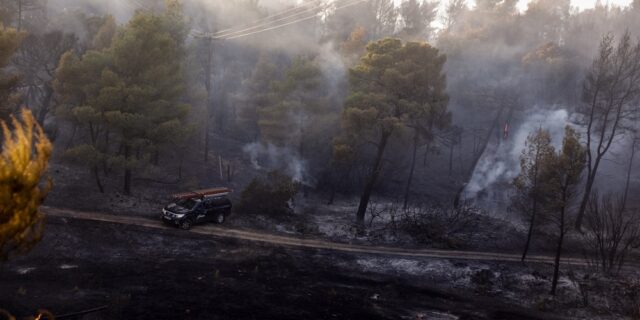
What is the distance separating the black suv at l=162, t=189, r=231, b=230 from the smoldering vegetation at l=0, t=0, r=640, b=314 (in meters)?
3.04

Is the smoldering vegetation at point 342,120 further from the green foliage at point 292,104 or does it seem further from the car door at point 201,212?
the car door at point 201,212

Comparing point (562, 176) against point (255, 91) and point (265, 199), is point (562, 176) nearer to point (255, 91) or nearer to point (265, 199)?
point (265, 199)

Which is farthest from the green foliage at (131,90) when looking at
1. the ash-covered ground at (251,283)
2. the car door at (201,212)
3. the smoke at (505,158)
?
the smoke at (505,158)

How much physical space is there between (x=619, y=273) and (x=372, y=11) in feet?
213

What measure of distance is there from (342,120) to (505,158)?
23.3 m

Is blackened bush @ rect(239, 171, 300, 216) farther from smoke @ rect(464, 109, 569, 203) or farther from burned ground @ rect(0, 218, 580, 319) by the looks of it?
smoke @ rect(464, 109, 569, 203)

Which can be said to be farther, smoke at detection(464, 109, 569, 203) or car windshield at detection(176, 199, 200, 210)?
smoke at detection(464, 109, 569, 203)

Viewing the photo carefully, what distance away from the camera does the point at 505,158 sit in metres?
46.1

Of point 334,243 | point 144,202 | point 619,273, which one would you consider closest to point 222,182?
point 144,202

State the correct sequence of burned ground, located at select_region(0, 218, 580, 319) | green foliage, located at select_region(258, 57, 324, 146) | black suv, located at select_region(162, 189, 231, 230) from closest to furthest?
1. burned ground, located at select_region(0, 218, 580, 319)
2. black suv, located at select_region(162, 189, 231, 230)
3. green foliage, located at select_region(258, 57, 324, 146)

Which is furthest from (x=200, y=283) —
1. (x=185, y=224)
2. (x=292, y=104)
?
(x=292, y=104)

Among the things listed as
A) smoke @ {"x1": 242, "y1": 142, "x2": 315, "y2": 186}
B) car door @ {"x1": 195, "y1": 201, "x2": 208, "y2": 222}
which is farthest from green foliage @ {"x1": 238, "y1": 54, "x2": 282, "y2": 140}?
car door @ {"x1": 195, "y1": 201, "x2": 208, "y2": 222}

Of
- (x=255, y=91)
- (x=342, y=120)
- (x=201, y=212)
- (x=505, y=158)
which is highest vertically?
(x=255, y=91)

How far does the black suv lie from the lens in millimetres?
24516
